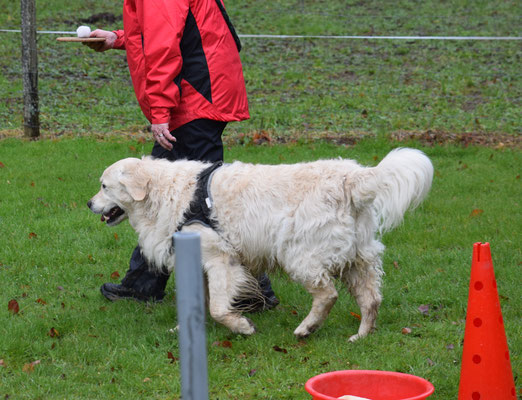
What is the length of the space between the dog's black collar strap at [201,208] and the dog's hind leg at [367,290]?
40.1 inches

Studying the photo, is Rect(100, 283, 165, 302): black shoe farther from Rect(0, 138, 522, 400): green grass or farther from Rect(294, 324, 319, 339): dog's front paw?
Rect(294, 324, 319, 339): dog's front paw

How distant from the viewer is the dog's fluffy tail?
14.4 feet

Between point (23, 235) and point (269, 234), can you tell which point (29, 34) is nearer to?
point (23, 235)

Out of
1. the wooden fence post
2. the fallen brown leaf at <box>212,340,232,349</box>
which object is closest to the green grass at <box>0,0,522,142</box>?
the wooden fence post

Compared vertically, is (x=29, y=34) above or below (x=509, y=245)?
above

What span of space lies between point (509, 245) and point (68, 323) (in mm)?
3934

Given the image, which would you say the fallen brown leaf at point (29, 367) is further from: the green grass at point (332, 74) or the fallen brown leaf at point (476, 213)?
the green grass at point (332, 74)

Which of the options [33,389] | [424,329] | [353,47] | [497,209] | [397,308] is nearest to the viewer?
[33,389]

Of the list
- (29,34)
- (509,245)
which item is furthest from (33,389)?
(29,34)

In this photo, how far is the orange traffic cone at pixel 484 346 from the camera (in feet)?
11.7

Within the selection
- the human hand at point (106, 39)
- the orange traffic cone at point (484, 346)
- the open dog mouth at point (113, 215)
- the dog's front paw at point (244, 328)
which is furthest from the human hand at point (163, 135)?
the orange traffic cone at point (484, 346)

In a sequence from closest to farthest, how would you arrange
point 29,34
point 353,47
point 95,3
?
point 29,34, point 353,47, point 95,3

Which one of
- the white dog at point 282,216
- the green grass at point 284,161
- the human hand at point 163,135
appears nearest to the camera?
the green grass at point 284,161

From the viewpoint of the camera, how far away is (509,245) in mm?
6480
